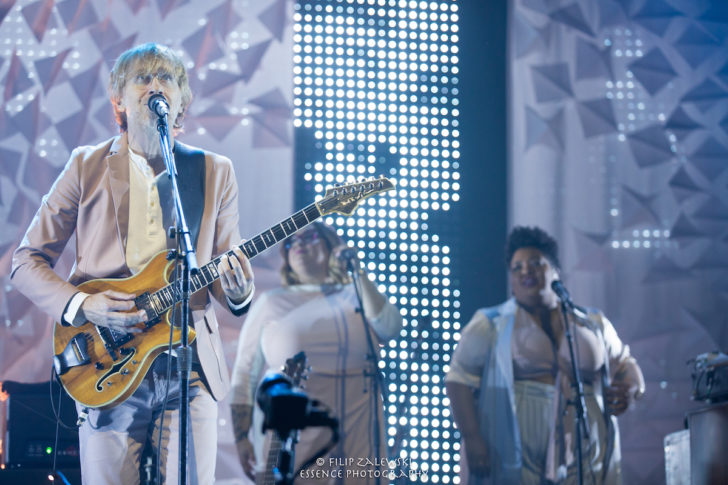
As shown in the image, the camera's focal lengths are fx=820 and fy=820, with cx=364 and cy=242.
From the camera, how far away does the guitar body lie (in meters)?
3.42

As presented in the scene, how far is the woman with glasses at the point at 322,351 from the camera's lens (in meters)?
4.65

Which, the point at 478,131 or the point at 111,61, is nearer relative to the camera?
the point at 111,61

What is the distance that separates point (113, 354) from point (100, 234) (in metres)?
0.58

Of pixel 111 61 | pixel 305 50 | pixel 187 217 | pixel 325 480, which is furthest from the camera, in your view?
pixel 305 50

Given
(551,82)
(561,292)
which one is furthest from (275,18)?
(561,292)

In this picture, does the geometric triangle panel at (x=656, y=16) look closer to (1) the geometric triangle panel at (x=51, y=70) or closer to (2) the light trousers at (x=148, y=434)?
(1) the geometric triangle panel at (x=51, y=70)

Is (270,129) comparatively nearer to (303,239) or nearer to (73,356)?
(303,239)

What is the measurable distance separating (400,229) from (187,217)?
6.83ft

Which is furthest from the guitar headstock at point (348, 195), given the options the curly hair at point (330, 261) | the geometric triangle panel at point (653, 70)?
the geometric triangle panel at point (653, 70)

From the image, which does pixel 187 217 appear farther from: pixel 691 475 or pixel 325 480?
pixel 691 475

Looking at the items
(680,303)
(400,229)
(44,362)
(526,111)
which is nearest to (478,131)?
(526,111)

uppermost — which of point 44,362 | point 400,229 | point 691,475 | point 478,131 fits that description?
point 478,131

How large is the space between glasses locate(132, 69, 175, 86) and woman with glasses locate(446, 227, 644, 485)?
2503 mm

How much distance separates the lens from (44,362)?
4969 mm
